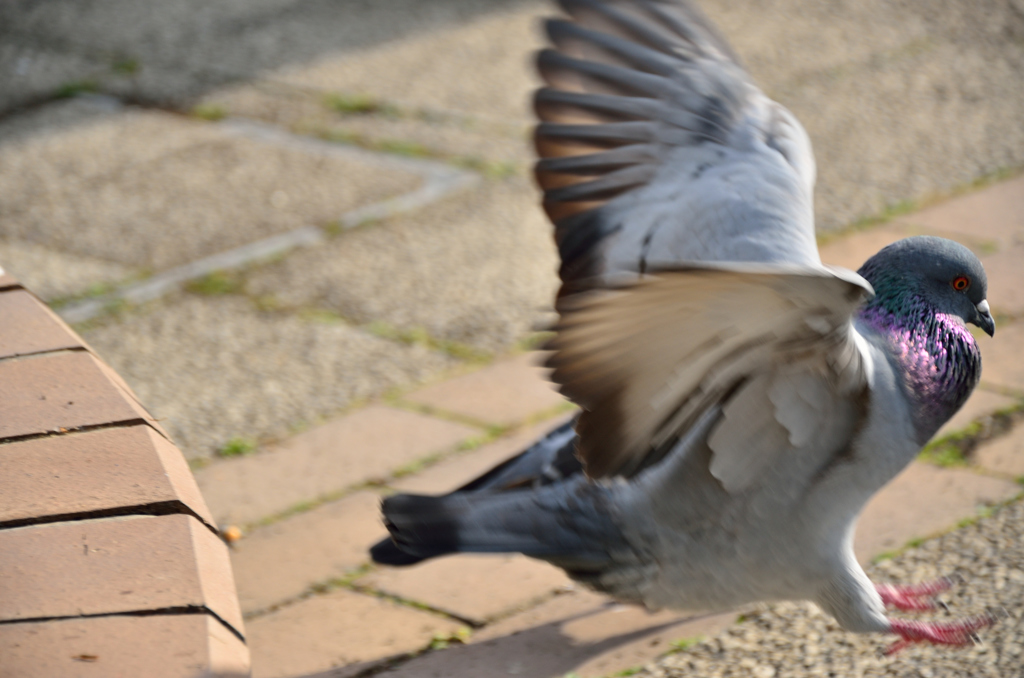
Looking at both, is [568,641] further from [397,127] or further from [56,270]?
[397,127]

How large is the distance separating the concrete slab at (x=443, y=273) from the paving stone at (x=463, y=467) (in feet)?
1.93

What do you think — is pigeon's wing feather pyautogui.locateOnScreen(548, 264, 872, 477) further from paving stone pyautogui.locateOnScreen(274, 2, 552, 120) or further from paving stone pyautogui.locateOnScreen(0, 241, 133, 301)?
paving stone pyautogui.locateOnScreen(274, 2, 552, 120)

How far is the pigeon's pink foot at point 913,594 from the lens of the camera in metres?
2.36

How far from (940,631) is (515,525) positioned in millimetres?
819

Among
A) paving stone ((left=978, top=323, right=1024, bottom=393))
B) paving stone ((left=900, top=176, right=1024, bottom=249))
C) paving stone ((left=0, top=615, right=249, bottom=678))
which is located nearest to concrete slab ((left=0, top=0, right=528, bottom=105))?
paving stone ((left=900, top=176, right=1024, bottom=249))

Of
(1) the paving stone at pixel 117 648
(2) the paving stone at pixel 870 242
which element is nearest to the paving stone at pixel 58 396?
(1) the paving stone at pixel 117 648

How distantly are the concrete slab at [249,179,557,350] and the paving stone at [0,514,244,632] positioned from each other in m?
2.26

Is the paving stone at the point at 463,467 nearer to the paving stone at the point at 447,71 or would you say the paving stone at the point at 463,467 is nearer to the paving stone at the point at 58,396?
the paving stone at the point at 58,396

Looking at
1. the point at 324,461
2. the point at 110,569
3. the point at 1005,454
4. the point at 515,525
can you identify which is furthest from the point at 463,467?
the point at 110,569

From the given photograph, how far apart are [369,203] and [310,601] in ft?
8.11

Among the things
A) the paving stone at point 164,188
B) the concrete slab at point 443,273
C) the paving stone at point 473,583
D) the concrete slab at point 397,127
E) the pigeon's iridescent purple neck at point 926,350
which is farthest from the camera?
the concrete slab at point 397,127

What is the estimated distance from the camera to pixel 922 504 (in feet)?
9.75

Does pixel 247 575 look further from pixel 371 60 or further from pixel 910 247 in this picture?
pixel 371 60

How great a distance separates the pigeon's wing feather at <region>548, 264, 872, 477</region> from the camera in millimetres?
1670
